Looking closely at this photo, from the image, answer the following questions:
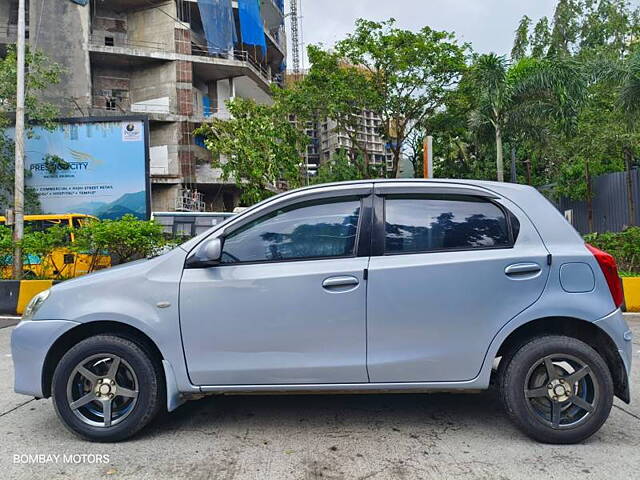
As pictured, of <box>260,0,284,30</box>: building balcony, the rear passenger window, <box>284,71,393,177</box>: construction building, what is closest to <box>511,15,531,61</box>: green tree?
<box>284,71,393,177</box>: construction building

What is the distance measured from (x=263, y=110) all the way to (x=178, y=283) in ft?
72.4

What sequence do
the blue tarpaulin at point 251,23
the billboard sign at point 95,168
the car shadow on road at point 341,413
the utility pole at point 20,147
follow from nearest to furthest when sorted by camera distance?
1. the car shadow on road at point 341,413
2. the utility pole at point 20,147
3. the billboard sign at point 95,168
4. the blue tarpaulin at point 251,23

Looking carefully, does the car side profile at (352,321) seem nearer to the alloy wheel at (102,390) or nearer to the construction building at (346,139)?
the alloy wheel at (102,390)

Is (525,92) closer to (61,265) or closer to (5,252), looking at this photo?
(61,265)

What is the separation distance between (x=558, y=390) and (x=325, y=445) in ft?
4.93

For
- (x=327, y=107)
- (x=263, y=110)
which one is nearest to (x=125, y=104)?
(x=263, y=110)

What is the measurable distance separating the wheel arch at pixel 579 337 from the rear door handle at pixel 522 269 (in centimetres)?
31

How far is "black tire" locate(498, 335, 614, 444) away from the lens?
3.27 m

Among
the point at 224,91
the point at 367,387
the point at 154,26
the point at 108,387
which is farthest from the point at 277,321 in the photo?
the point at 224,91

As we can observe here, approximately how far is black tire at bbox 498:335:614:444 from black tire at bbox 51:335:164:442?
2.30 m

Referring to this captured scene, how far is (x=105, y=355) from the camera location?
344 centimetres

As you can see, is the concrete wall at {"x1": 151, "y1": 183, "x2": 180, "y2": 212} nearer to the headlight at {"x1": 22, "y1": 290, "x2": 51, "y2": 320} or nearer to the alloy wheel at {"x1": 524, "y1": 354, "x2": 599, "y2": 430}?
the headlight at {"x1": 22, "y1": 290, "x2": 51, "y2": 320}

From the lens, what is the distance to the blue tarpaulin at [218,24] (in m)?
32.1

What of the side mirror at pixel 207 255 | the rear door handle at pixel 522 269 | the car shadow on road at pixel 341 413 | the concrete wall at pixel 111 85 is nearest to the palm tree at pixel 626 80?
the car shadow on road at pixel 341 413
